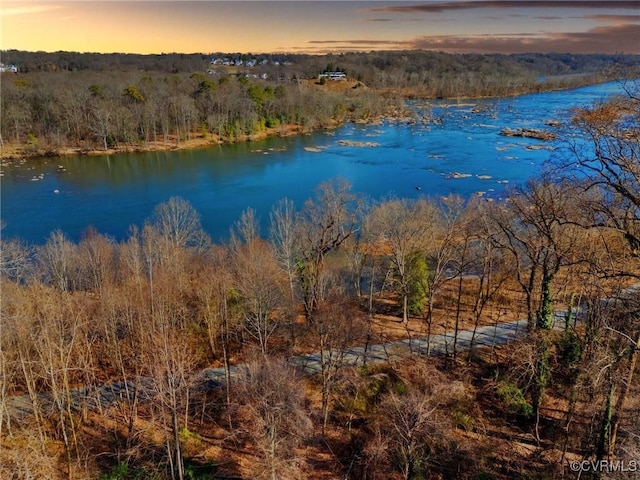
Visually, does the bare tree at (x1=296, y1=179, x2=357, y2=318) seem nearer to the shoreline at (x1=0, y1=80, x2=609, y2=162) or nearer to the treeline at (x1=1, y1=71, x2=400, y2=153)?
the shoreline at (x1=0, y1=80, x2=609, y2=162)

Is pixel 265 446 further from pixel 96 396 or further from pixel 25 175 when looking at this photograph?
pixel 25 175

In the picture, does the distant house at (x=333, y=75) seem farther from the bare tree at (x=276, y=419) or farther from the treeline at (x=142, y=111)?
the bare tree at (x=276, y=419)

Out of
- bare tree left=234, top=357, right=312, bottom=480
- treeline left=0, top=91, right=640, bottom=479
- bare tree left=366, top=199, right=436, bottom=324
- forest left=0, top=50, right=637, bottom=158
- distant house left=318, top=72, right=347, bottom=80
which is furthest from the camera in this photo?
distant house left=318, top=72, right=347, bottom=80

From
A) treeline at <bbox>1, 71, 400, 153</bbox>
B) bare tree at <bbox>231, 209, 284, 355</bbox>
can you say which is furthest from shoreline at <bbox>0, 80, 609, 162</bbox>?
bare tree at <bbox>231, 209, 284, 355</bbox>

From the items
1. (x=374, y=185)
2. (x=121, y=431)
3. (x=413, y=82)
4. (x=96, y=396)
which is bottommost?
(x=121, y=431)

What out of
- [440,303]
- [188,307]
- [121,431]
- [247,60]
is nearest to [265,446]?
[121,431]

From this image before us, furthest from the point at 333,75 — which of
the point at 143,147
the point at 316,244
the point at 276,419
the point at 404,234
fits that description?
the point at 276,419
